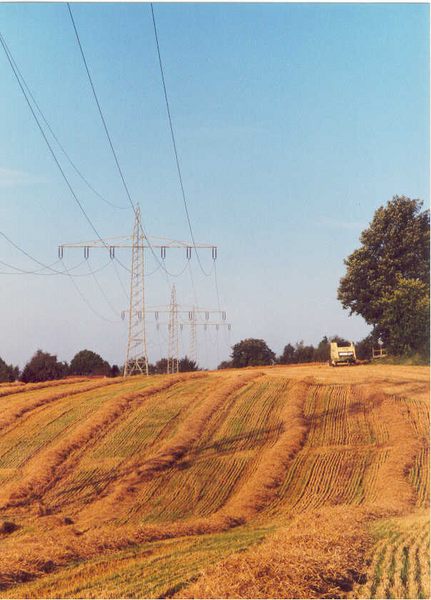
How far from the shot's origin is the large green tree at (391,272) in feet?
213

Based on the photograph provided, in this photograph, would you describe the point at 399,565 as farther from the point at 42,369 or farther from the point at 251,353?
the point at 251,353

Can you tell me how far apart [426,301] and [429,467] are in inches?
1485

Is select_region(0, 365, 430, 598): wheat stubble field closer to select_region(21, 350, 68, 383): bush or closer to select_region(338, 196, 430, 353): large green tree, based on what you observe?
select_region(338, 196, 430, 353): large green tree

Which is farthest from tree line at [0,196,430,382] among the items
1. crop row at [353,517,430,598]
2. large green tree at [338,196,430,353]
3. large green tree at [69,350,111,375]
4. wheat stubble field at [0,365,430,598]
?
crop row at [353,517,430,598]

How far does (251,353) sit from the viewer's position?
412 ft

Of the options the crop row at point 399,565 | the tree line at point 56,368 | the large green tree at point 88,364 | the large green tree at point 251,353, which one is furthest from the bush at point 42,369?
the crop row at point 399,565

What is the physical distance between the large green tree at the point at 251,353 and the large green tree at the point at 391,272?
165 ft

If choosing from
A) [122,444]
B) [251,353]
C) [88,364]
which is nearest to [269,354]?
[251,353]

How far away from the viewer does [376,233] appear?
73562mm

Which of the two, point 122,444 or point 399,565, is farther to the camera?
point 122,444

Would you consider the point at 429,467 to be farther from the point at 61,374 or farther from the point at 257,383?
the point at 61,374

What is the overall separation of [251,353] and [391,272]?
58069 millimetres

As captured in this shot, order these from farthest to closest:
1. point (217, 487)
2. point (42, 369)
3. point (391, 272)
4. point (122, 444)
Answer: point (42, 369), point (391, 272), point (122, 444), point (217, 487)

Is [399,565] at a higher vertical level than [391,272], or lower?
lower
